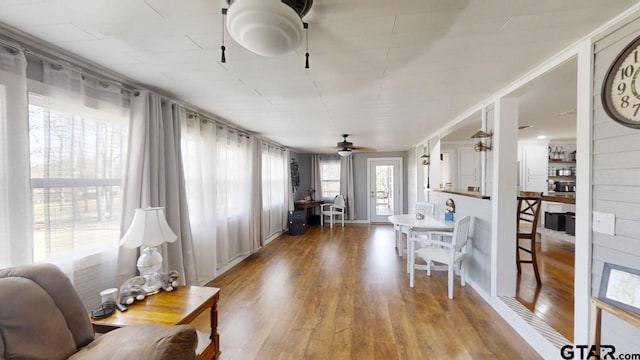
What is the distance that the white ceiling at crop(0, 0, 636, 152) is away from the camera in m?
1.26

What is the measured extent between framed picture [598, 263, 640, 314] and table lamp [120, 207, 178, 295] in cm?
266

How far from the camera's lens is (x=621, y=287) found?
1.20 metres

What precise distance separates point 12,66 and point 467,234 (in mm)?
4211

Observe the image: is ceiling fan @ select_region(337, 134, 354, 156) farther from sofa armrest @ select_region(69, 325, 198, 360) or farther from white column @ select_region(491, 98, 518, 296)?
sofa armrest @ select_region(69, 325, 198, 360)

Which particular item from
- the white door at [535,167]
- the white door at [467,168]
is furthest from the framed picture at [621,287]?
the white door at [535,167]

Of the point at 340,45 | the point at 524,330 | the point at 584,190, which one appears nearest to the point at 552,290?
the point at 524,330

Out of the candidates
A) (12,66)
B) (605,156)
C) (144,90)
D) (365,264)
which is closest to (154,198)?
(144,90)

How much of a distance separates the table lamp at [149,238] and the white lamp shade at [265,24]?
145cm

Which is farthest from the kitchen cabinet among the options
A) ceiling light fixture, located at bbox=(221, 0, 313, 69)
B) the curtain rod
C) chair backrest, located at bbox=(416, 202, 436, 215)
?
the curtain rod

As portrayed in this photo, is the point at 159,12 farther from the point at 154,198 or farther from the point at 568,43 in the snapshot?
the point at 568,43

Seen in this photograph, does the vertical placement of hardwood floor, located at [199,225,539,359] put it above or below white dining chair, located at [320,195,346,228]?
below

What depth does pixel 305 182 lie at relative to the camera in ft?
26.3

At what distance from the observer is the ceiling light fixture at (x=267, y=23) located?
1.01m

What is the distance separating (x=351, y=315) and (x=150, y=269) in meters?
1.86
